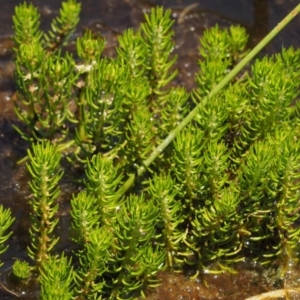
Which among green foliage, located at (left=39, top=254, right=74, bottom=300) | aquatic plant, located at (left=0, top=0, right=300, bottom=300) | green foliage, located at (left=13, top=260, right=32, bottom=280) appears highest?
aquatic plant, located at (left=0, top=0, right=300, bottom=300)

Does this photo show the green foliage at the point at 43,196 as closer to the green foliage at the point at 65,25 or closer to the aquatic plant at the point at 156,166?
the aquatic plant at the point at 156,166

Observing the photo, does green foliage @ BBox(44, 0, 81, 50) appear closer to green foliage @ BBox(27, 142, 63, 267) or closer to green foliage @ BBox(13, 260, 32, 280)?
green foliage @ BBox(27, 142, 63, 267)

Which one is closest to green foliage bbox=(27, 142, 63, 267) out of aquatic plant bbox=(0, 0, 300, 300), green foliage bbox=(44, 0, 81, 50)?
aquatic plant bbox=(0, 0, 300, 300)

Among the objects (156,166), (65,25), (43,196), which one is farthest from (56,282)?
(65,25)

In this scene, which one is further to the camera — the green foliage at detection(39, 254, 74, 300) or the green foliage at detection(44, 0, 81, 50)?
the green foliage at detection(44, 0, 81, 50)

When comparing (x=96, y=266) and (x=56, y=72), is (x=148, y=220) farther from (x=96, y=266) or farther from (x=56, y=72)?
(x=56, y=72)

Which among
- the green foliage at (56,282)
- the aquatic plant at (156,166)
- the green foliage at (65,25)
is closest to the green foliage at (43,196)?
the aquatic plant at (156,166)

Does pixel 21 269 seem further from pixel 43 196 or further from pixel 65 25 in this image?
pixel 65 25

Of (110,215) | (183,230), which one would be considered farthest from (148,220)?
(183,230)

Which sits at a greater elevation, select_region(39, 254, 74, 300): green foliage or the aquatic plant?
the aquatic plant
